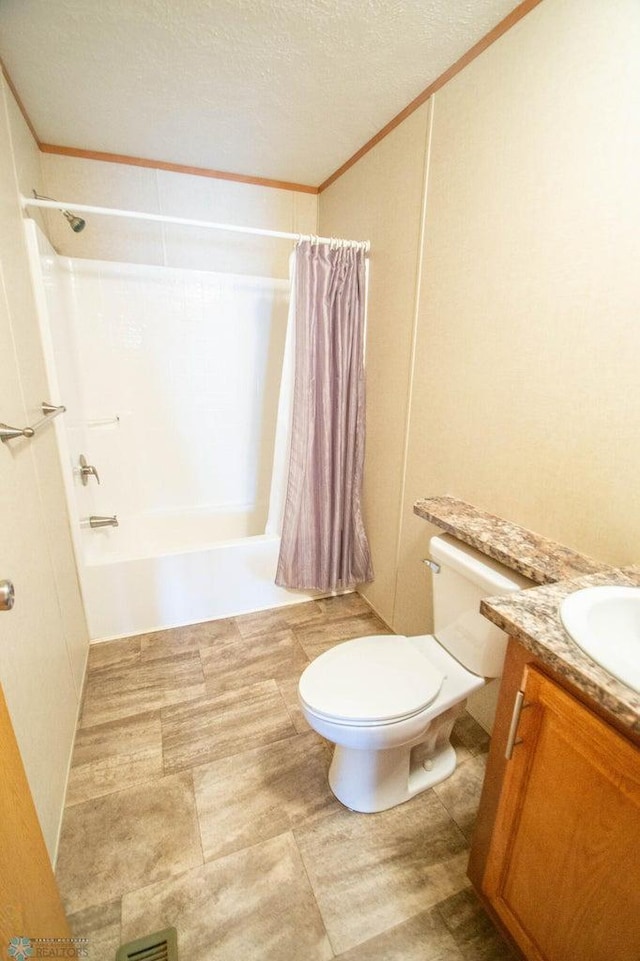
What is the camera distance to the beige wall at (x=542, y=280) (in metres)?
0.96

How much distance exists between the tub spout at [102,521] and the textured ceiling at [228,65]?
1821 millimetres

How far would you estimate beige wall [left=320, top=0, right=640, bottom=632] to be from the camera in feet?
3.16

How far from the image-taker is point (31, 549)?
1.21m

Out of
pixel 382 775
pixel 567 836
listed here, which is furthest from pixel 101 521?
pixel 567 836

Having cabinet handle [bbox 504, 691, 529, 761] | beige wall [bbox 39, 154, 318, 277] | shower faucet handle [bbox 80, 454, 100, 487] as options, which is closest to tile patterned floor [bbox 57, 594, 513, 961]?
cabinet handle [bbox 504, 691, 529, 761]

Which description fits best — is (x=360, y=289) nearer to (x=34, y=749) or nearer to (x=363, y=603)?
(x=363, y=603)

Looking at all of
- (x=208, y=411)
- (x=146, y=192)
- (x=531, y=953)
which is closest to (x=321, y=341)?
(x=208, y=411)

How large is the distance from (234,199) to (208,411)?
1219mm

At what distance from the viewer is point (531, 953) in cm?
84

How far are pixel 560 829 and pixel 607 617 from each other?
1.31 ft

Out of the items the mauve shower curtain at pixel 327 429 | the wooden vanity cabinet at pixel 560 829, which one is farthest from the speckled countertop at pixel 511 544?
the mauve shower curtain at pixel 327 429

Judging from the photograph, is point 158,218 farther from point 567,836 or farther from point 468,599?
point 567,836

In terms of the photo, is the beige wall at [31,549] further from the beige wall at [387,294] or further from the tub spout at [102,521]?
the beige wall at [387,294]

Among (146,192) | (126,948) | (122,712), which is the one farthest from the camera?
(146,192)
